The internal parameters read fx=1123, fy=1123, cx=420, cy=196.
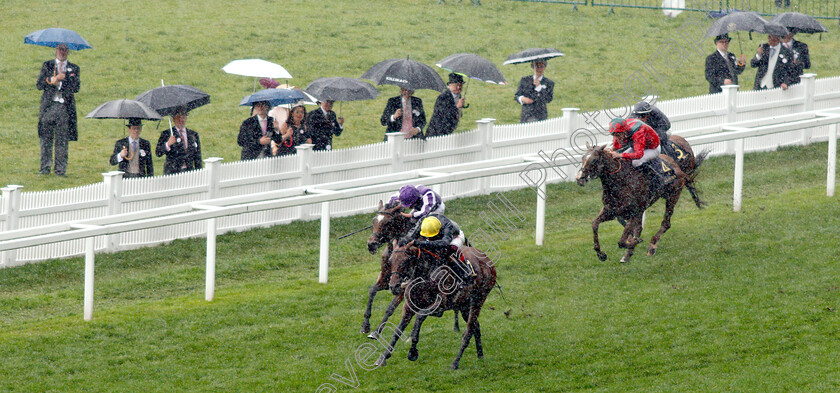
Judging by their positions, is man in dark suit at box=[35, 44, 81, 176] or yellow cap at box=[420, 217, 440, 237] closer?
yellow cap at box=[420, 217, 440, 237]

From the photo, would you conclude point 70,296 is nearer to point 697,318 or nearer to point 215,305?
point 215,305

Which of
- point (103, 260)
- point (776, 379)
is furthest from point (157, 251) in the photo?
point (776, 379)

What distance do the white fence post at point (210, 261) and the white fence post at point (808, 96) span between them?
10.6m

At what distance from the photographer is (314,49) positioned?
22391 mm

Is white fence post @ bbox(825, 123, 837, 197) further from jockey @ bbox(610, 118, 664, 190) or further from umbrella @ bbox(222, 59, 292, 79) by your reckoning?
umbrella @ bbox(222, 59, 292, 79)

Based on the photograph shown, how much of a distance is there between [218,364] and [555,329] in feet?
9.59

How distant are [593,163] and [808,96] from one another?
8.29 m

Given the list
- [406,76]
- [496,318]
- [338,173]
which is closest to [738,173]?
[406,76]

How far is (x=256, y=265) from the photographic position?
11.6 m

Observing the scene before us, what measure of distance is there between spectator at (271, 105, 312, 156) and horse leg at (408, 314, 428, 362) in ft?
16.8

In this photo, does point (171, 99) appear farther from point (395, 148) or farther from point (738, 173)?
point (738, 173)

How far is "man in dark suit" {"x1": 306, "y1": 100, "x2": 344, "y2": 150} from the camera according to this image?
45.2 feet

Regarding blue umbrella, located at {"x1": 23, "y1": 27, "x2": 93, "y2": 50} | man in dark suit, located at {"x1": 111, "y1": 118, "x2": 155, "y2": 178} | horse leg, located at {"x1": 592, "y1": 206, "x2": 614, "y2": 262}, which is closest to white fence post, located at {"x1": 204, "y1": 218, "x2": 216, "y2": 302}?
man in dark suit, located at {"x1": 111, "y1": 118, "x2": 155, "y2": 178}

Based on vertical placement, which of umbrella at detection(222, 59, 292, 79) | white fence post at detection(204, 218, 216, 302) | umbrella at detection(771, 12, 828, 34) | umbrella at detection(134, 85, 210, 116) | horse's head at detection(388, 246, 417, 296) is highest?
umbrella at detection(771, 12, 828, 34)
